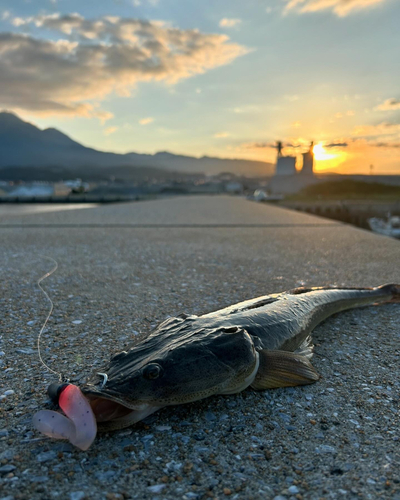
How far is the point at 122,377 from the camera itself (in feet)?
6.62

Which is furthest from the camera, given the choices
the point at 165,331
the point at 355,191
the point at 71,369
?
the point at 355,191

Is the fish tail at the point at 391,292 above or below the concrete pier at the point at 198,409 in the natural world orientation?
above

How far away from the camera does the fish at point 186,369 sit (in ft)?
6.33

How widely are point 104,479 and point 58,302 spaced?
2.73 meters

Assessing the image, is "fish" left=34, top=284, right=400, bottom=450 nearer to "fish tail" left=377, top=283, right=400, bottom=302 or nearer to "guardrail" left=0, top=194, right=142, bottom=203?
"fish tail" left=377, top=283, right=400, bottom=302

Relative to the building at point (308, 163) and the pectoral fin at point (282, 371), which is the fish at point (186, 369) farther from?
the building at point (308, 163)

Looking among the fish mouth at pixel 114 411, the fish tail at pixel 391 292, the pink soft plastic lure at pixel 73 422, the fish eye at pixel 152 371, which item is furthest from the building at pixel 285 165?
the pink soft plastic lure at pixel 73 422

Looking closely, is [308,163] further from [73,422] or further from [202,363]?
[73,422]

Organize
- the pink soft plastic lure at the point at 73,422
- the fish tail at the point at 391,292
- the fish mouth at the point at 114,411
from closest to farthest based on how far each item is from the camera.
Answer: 1. the pink soft plastic lure at the point at 73,422
2. the fish mouth at the point at 114,411
3. the fish tail at the point at 391,292

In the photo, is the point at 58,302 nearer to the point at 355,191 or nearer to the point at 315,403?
the point at 315,403

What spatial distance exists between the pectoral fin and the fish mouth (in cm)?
73

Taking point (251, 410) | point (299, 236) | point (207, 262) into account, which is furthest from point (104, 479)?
point (299, 236)

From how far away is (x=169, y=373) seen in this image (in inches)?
82.2

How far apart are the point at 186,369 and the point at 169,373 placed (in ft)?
0.32
